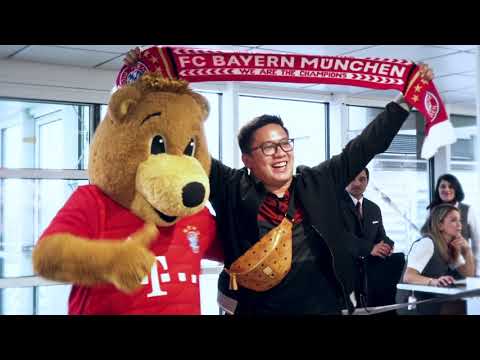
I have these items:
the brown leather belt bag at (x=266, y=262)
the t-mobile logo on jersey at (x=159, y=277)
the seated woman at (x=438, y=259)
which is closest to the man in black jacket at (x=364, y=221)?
the seated woman at (x=438, y=259)

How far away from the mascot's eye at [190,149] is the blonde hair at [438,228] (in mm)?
1888

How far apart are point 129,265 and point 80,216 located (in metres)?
0.22

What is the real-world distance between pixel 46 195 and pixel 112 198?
281 cm

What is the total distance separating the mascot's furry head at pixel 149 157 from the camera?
1567mm

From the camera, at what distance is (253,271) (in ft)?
5.91

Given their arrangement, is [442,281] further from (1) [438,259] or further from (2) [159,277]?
(2) [159,277]

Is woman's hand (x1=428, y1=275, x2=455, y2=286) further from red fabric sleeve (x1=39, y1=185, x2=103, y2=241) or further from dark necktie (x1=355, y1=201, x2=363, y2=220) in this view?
red fabric sleeve (x1=39, y1=185, x2=103, y2=241)

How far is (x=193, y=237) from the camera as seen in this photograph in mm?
1765

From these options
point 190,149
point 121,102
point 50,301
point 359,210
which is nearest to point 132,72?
point 121,102

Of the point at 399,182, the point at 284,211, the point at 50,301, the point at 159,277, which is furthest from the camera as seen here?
the point at 399,182
